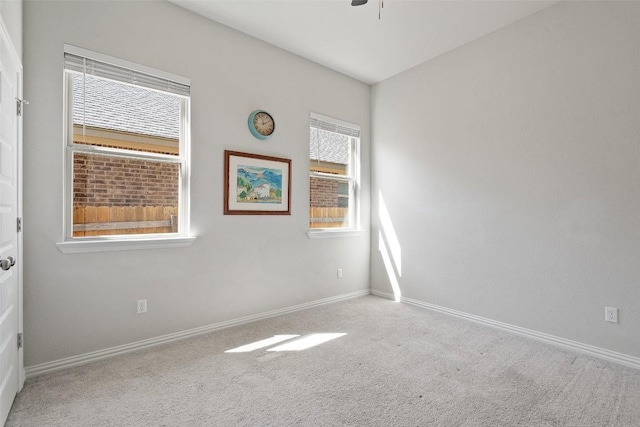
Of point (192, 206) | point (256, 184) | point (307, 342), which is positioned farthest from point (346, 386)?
point (256, 184)

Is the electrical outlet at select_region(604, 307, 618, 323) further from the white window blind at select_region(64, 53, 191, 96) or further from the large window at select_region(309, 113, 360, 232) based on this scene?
the white window blind at select_region(64, 53, 191, 96)

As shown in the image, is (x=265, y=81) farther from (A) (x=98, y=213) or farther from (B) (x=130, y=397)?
(B) (x=130, y=397)

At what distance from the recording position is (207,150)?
3.13 m

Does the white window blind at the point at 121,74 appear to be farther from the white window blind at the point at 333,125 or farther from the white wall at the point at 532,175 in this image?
the white wall at the point at 532,175

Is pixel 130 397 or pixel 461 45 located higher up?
pixel 461 45

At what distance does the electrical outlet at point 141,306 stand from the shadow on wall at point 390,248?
2.84 metres

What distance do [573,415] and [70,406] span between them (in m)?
2.90

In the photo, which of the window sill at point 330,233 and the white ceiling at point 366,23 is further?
the window sill at point 330,233

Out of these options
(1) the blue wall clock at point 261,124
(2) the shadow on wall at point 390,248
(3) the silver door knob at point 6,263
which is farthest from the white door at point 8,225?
(2) the shadow on wall at point 390,248

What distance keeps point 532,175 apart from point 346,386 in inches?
96.9

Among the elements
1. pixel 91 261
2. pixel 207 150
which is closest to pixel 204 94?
pixel 207 150

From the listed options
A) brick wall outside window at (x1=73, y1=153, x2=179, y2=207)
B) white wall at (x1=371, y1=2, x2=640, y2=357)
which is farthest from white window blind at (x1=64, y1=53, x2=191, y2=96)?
white wall at (x1=371, y1=2, x2=640, y2=357)

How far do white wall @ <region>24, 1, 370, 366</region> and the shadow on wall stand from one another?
0.33m

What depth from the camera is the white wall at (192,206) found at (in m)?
2.36
